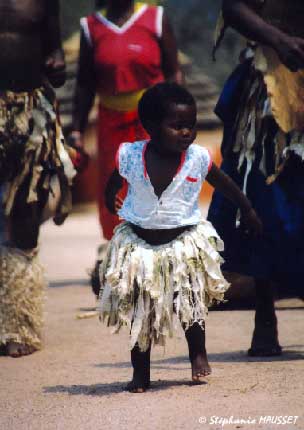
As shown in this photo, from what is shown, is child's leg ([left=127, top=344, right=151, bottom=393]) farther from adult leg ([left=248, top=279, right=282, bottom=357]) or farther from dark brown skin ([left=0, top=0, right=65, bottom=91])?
dark brown skin ([left=0, top=0, right=65, bottom=91])

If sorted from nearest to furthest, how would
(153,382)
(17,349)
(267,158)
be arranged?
(153,382) → (267,158) → (17,349)

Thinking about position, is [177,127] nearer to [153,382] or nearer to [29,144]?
[153,382]

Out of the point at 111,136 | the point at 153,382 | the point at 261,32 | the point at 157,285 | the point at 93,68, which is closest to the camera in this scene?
the point at 157,285

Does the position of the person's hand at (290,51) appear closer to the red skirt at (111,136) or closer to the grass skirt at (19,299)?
the grass skirt at (19,299)

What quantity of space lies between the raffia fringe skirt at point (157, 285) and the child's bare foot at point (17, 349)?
4.23ft

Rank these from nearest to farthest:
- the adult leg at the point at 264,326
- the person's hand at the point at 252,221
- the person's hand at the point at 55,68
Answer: the person's hand at the point at 252,221 → the adult leg at the point at 264,326 → the person's hand at the point at 55,68

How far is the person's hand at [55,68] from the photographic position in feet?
21.3

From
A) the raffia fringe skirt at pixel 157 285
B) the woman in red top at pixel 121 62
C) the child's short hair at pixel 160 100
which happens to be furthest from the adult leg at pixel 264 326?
the woman in red top at pixel 121 62

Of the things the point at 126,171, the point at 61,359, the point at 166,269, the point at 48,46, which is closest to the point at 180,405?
the point at 166,269

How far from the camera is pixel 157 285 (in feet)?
16.6

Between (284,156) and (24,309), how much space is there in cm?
157

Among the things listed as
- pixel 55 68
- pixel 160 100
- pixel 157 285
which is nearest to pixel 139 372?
pixel 157 285

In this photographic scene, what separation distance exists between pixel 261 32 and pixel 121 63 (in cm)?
219

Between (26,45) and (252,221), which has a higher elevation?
(26,45)
